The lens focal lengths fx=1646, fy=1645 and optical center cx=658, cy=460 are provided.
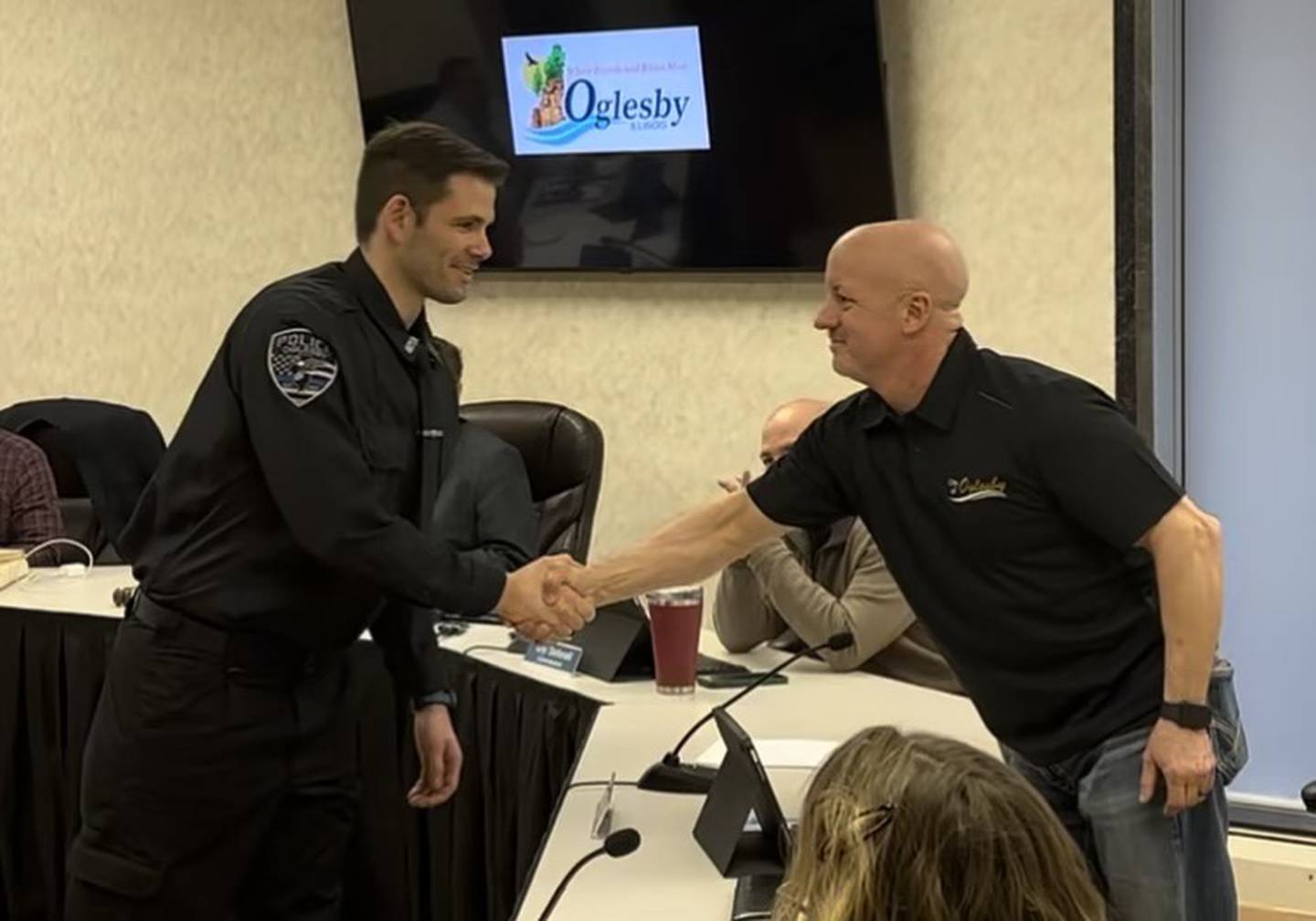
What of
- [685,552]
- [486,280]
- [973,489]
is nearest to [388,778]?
[685,552]

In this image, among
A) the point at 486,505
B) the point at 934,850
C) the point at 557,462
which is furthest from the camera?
the point at 557,462

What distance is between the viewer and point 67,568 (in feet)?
12.7

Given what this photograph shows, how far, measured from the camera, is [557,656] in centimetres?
296

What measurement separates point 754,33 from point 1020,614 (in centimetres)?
251

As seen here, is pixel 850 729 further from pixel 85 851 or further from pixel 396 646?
pixel 85 851

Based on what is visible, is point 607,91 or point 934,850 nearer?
point 934,850

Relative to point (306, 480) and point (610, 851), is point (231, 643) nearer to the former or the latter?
point (306, 480)

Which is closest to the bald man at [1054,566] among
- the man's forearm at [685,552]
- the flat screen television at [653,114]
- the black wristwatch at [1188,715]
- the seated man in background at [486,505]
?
the black wristwatch at [1188,715]

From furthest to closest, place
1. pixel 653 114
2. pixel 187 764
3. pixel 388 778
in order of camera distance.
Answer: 1. pixel 653 114
2. pixel 388 778
3. pixel 187 764

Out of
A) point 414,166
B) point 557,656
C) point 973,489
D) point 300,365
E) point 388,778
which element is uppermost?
point 414,166

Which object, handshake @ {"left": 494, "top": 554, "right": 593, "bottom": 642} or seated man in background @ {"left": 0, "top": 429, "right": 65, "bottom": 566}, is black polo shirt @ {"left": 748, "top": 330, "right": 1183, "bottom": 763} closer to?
handshake @ {"left": 494, "top": 554, "right": 593, "bottom": 642}

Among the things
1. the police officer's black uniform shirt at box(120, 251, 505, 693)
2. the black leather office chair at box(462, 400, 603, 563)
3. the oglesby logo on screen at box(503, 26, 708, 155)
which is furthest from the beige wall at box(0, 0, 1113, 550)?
the police officer's black uniform shirt at box(120, 251, 505, 693)

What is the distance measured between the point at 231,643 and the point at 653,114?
Result: 240cm

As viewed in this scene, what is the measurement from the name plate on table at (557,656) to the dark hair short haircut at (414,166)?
0.89 metres
